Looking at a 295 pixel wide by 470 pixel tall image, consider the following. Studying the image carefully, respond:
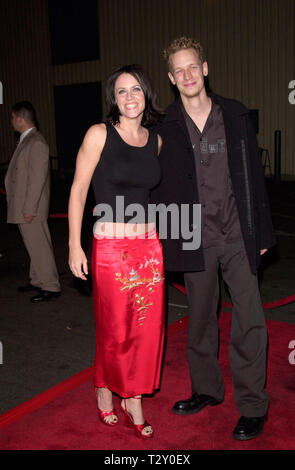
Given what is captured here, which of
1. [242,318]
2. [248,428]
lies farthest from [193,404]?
[242,318]

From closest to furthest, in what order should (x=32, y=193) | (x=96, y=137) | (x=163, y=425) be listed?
(x=96, y=137) → (x=163, y=425) → (x=32, y=193)

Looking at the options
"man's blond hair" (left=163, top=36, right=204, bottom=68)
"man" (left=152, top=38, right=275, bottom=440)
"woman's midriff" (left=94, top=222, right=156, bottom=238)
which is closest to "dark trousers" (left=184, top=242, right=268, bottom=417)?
"man" (left=152, top=38, right=275, bottom=440)

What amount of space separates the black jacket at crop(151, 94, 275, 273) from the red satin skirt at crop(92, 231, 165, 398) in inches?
7.9

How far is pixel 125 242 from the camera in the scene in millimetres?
2441

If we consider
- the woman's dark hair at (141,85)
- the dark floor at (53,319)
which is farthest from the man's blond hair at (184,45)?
the dark floor at (53,319)

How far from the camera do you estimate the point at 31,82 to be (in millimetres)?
18031

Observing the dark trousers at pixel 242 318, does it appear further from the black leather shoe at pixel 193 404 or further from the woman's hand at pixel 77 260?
the woman's hand at pixel 77 260

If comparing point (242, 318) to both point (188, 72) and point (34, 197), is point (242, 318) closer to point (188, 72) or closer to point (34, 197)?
point (188, 72)

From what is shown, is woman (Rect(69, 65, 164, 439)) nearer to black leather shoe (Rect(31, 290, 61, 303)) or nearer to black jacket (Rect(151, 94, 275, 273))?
black jacket (Rect(151, 94, 275, 273))

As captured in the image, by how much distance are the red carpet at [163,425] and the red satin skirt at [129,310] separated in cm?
22

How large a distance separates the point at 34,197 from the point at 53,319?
1.04m

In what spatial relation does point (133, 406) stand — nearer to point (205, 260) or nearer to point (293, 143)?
point (205, 260)
